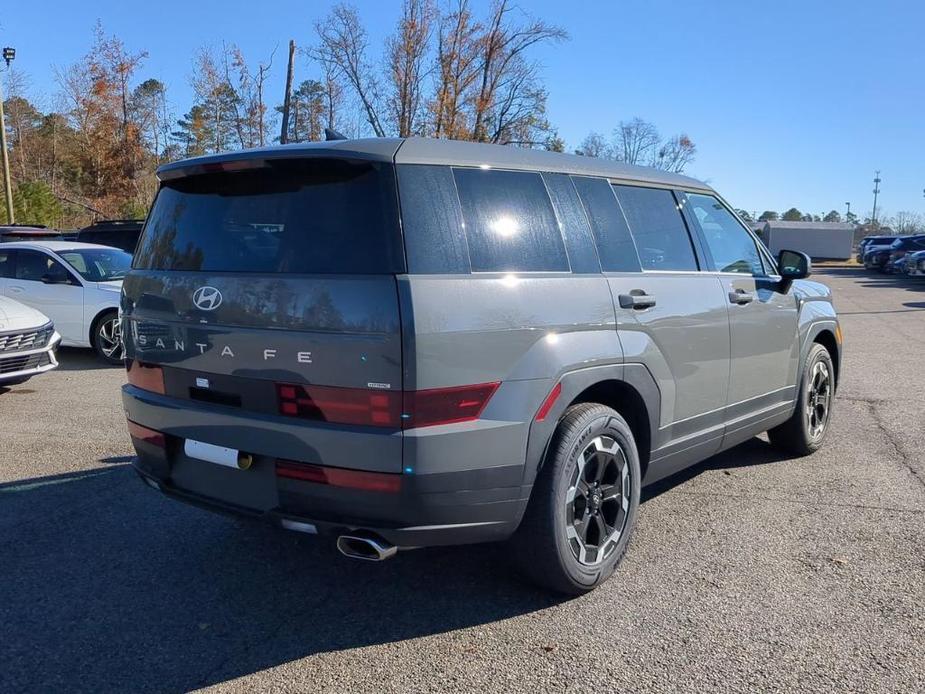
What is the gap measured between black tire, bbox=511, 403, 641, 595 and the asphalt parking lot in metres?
0.17

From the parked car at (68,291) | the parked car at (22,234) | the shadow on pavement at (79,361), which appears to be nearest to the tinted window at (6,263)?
the parked car at (68,291)

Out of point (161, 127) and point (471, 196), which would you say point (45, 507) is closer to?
point (471, 196)

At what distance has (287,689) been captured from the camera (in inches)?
114

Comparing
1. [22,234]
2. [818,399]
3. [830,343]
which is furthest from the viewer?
[22,234]

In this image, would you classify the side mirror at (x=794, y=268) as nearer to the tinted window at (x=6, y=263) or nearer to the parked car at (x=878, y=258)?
the tinted window at (x=6, y=263)

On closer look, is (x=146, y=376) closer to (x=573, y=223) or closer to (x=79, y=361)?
(x=573, y=223)

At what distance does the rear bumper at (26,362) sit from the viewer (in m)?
7.58

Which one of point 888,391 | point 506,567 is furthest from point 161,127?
point 506,567

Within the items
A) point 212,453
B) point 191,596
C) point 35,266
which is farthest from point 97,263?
point 212,453

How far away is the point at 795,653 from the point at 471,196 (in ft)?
7.48

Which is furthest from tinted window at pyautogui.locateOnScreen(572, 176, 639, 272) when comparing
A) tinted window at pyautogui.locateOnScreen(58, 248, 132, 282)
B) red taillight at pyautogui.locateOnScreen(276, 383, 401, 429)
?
tinted window at pyautogui.locateOnScreen(58, 248, 132, 282)

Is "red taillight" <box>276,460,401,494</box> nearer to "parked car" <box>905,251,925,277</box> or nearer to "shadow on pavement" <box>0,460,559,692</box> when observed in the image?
"shadow on pavement" <box>0,460,559,692</box>

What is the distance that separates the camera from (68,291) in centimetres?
1019

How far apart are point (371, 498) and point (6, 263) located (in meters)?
9.64
